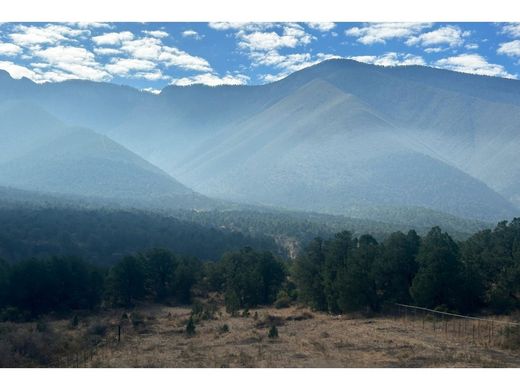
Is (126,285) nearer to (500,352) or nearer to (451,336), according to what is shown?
(451,336)

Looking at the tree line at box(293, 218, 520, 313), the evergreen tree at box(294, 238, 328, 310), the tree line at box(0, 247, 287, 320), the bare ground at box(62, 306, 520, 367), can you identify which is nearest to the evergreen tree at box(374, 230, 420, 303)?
the tree line at box(293, 218, 520, 313)

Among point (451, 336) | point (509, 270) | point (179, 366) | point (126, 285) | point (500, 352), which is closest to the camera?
point (179, 366)

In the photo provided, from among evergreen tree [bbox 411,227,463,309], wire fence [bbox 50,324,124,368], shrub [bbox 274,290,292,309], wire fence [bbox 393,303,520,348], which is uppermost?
evergreen tree [bbox 411,227,463,309]

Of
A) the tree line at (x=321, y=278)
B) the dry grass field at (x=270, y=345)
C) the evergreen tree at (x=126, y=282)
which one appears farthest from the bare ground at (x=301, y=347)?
the evergreen tree at (x=126, y=282)

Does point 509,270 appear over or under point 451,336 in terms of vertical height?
over

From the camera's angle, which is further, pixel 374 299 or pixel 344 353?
pixel 374 299

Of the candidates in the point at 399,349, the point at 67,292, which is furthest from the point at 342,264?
the point at 67,292

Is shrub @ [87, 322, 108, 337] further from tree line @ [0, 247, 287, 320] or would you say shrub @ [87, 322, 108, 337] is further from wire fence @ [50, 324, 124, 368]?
tree line @ [0, 247, 287, 320]
